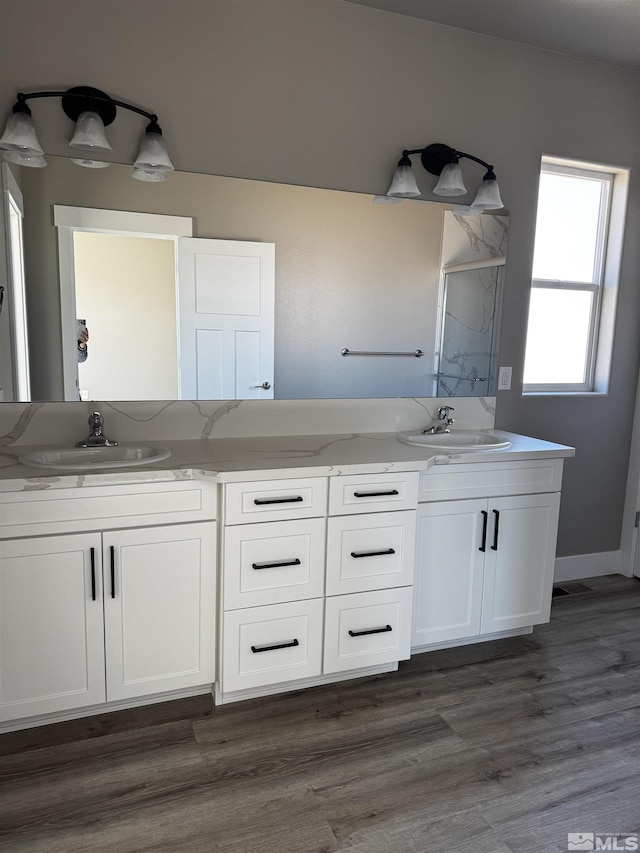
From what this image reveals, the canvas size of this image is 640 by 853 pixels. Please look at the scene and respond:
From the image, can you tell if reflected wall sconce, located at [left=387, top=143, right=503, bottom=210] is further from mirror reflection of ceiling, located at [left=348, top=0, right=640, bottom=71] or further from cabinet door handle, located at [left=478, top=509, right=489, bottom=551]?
cabinet door handle, located at [left=478, top=509, right=489, bottom=551]

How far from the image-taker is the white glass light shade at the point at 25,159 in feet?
6.91

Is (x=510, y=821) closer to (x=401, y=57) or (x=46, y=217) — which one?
(x=46, y=217)

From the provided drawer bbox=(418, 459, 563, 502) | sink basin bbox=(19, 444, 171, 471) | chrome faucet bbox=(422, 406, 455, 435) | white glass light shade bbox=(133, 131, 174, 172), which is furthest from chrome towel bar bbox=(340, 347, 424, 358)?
white glass light shade bbox=(133, 131, 174, 172)

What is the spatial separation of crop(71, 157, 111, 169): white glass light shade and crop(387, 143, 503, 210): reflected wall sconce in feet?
3.82

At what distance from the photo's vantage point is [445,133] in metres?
2.74

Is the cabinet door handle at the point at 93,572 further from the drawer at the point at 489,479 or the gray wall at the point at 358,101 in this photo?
the gray wall at the point at 358,101

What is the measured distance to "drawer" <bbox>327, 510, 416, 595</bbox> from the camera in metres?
2.17

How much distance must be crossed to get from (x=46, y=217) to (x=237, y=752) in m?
1.93

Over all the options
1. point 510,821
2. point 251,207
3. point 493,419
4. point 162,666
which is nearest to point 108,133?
point 251,207

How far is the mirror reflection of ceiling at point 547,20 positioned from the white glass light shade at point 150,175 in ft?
3.53

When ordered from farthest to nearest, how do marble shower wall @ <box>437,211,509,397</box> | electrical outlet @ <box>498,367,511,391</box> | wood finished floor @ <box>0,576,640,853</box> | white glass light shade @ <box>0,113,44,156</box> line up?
electrical outlet @ <box>498,367,511,391</box>, marble shower wall @ <box>437,211,509,397</box>, white glass light shade @ <box>0,113,44,156</box>, wood finished floor @ <box>0,576,640,853</box>

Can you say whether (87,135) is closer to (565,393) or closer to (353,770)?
(353,770)

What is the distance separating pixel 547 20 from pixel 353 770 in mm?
2981

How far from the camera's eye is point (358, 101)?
101 inches
